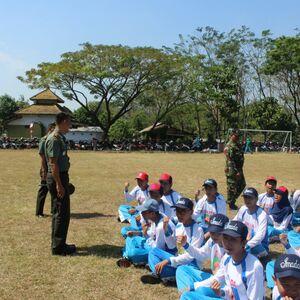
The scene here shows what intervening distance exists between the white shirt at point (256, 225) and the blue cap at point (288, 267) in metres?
2.93

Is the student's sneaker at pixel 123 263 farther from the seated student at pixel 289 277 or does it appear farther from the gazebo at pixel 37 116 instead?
the gazebo at pixel 37 116

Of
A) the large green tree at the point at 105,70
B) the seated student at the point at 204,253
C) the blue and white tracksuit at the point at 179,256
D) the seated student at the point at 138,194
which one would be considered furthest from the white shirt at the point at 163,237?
the large green tree at the point at 105,70

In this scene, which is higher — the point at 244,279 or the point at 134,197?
the point at 134,197

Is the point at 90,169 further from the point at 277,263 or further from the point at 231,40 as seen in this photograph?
the point at 231,40

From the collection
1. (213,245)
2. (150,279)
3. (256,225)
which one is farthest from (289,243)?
(150,279)

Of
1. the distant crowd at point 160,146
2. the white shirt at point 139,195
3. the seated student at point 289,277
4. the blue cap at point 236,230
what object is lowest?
the white shirt at point 139,195

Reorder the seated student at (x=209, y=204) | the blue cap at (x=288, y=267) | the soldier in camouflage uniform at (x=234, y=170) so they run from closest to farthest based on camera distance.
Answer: the blue cap at (x=288, y=267) < the seated student at (x=209, y=204) < the soldier in camouflage uniform at (x=234, y=170)

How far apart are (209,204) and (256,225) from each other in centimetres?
110

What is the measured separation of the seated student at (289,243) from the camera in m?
4.46

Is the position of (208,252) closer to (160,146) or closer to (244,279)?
(244,279)

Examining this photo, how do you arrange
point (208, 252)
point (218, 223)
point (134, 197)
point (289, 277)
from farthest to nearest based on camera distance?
point (134, 197) → point (208, 252) → point (218, 223) → point (289, 277)

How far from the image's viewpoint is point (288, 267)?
2.89 m

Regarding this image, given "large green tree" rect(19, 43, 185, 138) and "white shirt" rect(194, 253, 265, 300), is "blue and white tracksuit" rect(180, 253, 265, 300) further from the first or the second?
"large green tree" rect(19, 43, 185, 138)

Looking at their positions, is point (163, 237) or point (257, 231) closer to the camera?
point (163, 237)
